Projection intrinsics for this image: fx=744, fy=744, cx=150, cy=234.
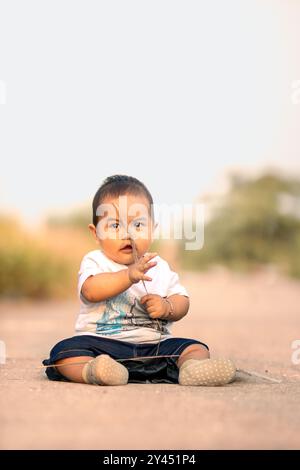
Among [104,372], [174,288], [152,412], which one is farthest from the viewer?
[174,288]

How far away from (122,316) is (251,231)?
46.3ft

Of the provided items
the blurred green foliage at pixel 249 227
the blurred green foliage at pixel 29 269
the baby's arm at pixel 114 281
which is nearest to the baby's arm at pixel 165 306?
the baby's arm at pixel 114 281

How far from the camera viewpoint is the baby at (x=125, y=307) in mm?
2553

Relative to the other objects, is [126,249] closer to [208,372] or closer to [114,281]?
[114,281]

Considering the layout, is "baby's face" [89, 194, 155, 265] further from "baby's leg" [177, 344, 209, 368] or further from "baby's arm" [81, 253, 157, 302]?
"baby's leg" [177, 344, 209, 368]

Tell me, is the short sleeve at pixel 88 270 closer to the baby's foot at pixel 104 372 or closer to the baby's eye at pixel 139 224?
the baby's eye at pixel 139 224

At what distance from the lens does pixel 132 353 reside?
2.61 meters

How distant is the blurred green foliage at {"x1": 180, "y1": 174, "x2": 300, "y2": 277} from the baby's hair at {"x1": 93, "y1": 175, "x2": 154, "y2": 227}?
1258 cm

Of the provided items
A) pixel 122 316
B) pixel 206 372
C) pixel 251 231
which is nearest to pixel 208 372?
pixel 206 372

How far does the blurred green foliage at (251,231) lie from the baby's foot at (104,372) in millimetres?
12865
